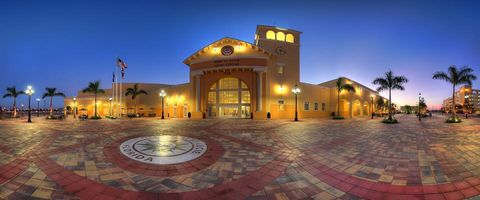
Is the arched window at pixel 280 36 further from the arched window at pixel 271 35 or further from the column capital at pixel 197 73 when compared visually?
the column capital at pixel 197 73

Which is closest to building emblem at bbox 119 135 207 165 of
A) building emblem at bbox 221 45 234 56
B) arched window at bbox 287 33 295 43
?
building emblem at bbox 221 45 234 56

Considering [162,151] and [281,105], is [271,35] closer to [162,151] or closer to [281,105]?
[281,105]

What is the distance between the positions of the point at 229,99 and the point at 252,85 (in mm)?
4834

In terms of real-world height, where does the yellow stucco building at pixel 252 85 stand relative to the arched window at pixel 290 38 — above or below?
below

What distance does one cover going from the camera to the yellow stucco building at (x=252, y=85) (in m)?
30.7

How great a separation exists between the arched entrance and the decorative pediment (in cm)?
400

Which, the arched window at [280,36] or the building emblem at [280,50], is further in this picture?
the arched window at [280,36]

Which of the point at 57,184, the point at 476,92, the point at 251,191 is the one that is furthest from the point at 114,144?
the point at 476,92

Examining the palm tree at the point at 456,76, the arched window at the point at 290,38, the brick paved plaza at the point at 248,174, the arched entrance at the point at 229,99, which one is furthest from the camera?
the arched window at the point at 290,38

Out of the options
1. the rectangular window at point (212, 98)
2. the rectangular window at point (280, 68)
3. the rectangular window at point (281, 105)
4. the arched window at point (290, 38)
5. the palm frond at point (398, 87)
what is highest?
the arched window at point (290, 38)

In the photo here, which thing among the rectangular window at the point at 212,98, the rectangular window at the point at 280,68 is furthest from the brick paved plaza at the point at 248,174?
the rectangular window at the point at 212,98

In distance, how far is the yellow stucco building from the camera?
30703mm

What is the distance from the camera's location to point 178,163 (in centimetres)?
612

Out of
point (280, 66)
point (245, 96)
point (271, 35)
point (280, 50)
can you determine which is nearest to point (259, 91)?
point (245, 96)
